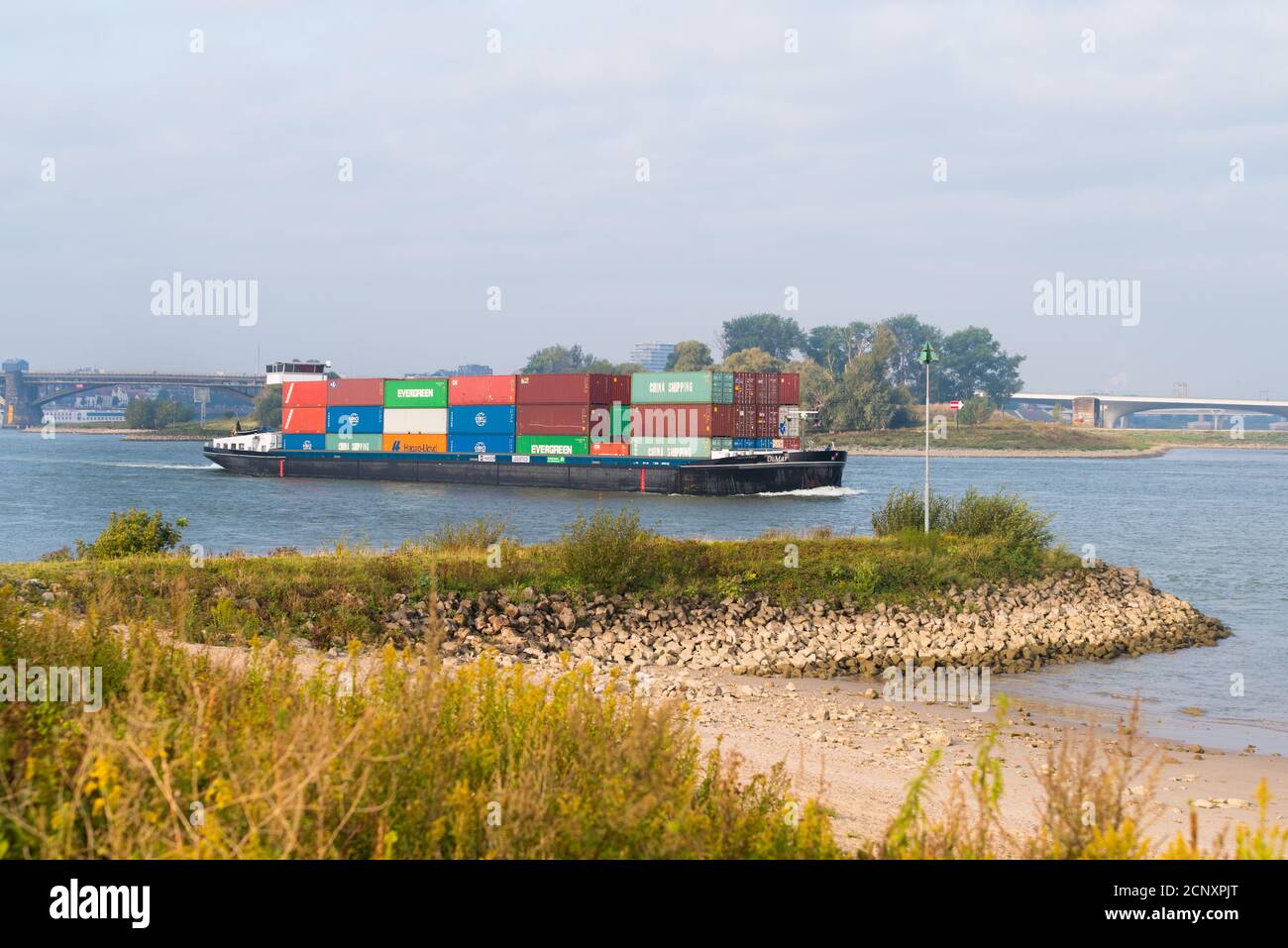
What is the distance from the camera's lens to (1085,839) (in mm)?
5168

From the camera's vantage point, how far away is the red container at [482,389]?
69625 millimetres

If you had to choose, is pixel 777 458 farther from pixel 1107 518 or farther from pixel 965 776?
pixel 965 776

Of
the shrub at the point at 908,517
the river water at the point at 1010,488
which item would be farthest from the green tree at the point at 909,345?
the shrub at the point at 908,517

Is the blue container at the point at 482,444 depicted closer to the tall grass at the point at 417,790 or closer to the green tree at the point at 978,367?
the tall grass at the point at 417,790

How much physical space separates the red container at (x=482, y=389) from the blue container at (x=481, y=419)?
33cm

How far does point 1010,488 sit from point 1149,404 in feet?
372

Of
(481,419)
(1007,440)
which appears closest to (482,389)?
(481,419)

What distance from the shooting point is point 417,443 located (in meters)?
72.4

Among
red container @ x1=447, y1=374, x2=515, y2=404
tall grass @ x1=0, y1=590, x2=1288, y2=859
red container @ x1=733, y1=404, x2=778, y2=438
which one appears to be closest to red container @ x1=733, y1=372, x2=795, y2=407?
red container @ x1=733, y1=404, x2=778, y2=438

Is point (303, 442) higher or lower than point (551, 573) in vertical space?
higher
